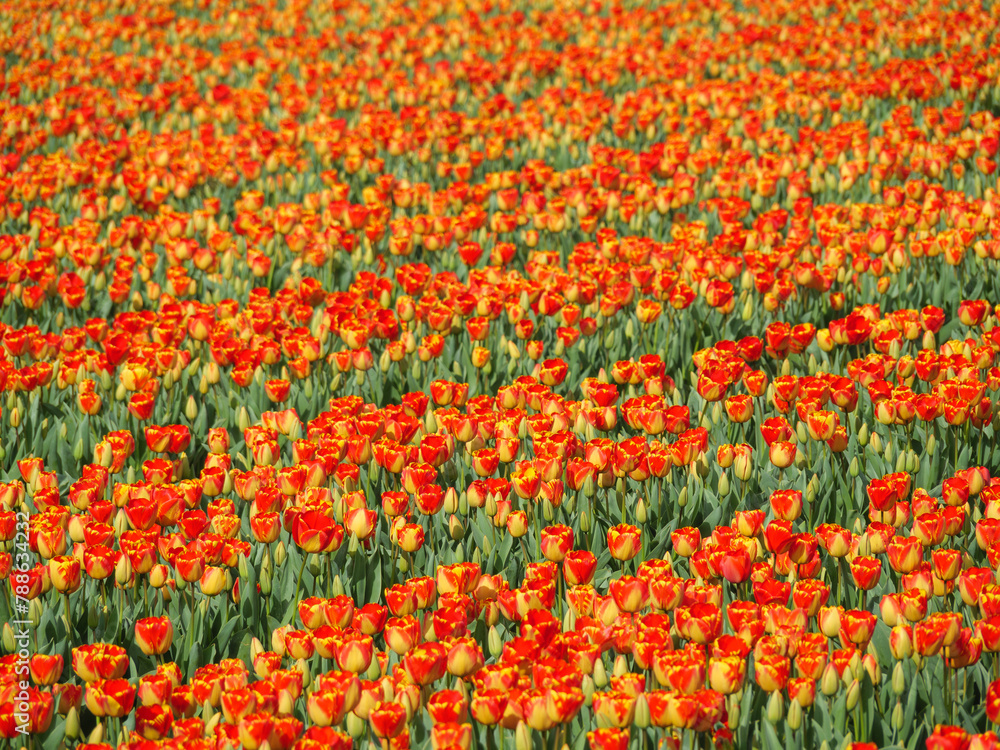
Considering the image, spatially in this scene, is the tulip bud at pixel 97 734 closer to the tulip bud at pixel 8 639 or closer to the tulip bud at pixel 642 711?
the tulip bud at pixel 8 639

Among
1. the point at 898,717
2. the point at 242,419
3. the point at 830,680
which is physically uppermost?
the point at 242,419

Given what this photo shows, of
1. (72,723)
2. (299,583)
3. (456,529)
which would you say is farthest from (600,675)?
(72,723)

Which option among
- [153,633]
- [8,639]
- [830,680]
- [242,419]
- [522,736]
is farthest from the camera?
[242,419]

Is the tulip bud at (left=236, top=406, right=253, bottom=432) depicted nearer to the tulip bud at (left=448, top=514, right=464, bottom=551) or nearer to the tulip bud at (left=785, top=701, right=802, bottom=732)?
the tulip bud at (left=448, top=514, right=464, bottom=551)

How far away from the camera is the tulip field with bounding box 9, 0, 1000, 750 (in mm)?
2277

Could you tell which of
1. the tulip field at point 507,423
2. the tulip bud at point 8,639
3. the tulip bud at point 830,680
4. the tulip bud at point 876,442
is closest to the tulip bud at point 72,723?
the tulip field at point 507,423

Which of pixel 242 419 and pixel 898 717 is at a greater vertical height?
pixel 242 419

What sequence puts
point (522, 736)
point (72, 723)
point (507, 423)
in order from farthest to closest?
point (507, 423)
point (72, 723)
point (522, 736)

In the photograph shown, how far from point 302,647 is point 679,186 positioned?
416 cm

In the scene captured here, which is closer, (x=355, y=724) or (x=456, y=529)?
(x=355, y=724)

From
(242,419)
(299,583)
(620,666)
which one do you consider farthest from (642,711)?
(242,419)

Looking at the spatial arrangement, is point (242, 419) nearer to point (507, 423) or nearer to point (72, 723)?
point (507, 423)

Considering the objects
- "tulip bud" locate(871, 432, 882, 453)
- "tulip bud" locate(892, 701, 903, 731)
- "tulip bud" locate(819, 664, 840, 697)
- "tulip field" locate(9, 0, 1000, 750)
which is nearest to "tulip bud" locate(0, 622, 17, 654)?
"tulip field" locate(9, 0, 1000, 750)

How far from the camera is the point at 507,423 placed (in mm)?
3352
